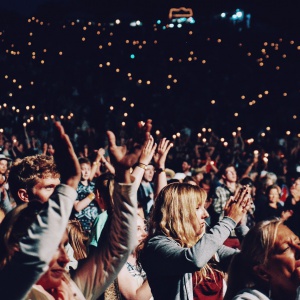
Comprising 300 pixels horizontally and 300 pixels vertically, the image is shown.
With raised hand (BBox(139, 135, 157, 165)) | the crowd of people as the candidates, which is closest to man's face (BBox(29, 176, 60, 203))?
the crowd of people

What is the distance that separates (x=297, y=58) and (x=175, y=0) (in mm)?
19244

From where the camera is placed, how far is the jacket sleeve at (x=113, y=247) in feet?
Answer: 8.30

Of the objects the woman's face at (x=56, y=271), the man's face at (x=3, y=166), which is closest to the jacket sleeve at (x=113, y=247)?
the woman's face at (x=56, y=271)

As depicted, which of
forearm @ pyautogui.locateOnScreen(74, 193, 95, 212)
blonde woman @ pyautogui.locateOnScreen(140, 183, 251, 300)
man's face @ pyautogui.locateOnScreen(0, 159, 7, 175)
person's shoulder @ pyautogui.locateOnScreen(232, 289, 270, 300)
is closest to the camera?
person's shoulder @ pyautogui.locateOnScreen(232, 289, 270, 300)

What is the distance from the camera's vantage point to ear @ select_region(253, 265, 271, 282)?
301 cm

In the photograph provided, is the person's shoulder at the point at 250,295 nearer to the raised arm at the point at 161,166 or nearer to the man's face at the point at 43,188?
the man's face at the point at 43,188

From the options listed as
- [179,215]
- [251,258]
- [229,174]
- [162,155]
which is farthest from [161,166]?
[229,174]

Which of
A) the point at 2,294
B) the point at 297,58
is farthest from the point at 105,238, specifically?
the point at 297,58

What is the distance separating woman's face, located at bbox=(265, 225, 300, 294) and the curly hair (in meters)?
1.42

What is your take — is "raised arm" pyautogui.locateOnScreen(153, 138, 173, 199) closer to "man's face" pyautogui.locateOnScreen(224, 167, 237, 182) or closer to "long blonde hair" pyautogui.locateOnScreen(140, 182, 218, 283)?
"long blonde hair" pyautogui.locateOnScreen(140, 182, 218, 283)

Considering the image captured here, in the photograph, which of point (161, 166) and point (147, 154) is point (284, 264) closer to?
point (147, 154)

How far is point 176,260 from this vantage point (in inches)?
135

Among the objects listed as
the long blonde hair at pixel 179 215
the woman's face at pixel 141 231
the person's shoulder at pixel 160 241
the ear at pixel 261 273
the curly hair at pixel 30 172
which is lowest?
the woman's face at pixel 141 231

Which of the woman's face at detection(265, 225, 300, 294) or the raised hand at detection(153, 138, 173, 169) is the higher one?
the raised hand at detection(153, 138, 173, 169)
